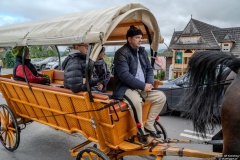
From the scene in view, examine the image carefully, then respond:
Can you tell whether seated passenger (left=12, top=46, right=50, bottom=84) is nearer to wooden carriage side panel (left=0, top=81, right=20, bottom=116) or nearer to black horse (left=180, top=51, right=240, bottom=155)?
wooden carriage side panel (left=0, top=81, right=20, bottom=116)

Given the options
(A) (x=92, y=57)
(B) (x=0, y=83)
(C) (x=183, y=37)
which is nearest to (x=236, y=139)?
(A) (x=92, y=57)

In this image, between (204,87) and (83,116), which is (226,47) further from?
(83,116)

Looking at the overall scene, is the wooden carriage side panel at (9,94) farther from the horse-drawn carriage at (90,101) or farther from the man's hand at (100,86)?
the man's hand at (100,86)

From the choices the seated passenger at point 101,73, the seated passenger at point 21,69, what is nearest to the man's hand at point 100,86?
the seated passenger at point 101,73

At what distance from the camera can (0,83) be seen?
4.27m

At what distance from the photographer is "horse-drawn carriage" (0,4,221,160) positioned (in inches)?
105

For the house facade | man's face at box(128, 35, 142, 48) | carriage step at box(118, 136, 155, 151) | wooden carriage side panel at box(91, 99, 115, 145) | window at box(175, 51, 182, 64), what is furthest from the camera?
window at box(175, 51, 182, 64)

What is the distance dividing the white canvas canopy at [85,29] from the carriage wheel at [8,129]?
1.32 m

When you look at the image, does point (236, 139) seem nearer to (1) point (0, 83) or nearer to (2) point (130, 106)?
(2) point (130, 106)

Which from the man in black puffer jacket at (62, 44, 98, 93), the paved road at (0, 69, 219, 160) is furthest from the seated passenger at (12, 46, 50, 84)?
the paved road at (0, 69, 219, 160)

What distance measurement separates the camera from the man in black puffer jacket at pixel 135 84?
3043 millimetres

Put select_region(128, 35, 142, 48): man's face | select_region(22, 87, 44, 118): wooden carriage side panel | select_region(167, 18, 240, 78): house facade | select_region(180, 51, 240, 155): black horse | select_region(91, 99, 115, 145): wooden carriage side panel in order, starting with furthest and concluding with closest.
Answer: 1. select_region(167, 18, 240, 78): house facade
2. select_region(22, 87, 44, 118): wooden carriage side panel
3. select_region(128, 35, 142, 48): man's face
4. select_region(91, 99, 115, 145): wooden carriage side panel
5. select_region(180, 51, 240, 155): black horse

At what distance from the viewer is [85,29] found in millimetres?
2727

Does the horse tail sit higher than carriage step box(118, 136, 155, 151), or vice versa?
the horse tail
